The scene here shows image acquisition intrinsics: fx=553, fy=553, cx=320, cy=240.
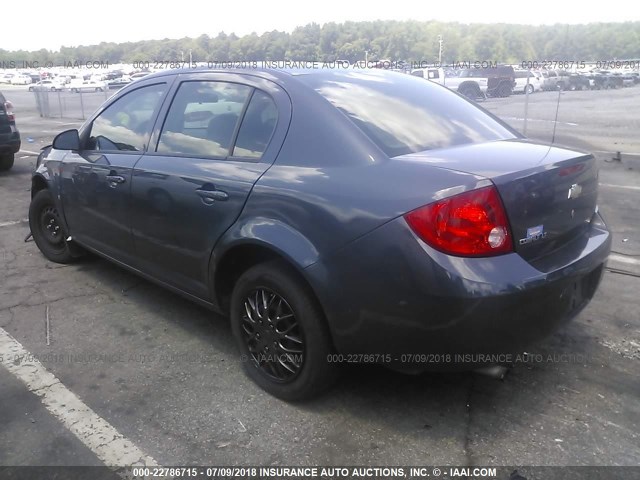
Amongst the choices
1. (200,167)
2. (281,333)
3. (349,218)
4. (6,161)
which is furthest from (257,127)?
(6,161)

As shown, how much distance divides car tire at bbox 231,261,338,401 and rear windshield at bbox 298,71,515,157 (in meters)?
0.81

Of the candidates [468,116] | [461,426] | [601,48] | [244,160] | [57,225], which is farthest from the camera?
[601,48]

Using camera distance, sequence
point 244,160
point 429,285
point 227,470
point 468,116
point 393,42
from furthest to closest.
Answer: point 393,42
point 468,116
point 244,160
point 227,470
point 429,285

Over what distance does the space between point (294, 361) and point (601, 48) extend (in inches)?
785

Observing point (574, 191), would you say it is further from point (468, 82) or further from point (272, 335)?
point (468, 82)

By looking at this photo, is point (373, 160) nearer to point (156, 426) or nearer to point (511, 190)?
point (511, 190)

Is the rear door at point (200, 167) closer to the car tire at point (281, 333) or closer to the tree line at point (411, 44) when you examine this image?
the car tire at point (281, 333)

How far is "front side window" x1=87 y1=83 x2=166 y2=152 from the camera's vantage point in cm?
369

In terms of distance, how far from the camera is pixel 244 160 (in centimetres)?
296

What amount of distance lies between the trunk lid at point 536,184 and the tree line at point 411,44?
5.13m

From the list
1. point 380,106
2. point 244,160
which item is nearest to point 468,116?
point 380,106

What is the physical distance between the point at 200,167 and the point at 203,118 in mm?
366

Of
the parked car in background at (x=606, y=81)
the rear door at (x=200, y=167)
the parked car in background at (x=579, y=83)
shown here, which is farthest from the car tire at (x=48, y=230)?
the parked car in background at (x=579, y=83)

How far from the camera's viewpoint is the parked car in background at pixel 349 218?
227 cm
